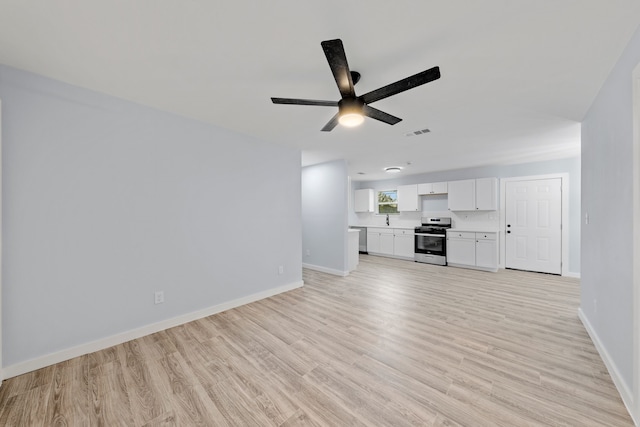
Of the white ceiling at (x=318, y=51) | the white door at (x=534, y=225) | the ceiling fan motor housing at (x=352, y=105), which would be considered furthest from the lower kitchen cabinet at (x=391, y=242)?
the ceiling fan motor housing at (x=352, y=105)

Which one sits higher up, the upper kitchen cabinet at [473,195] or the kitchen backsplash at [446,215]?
the upper kitchen cabinet at [473,195]

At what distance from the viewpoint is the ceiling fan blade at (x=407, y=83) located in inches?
57.6

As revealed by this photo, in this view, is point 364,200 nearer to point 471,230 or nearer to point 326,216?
point 326,216

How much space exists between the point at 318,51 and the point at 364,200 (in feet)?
20.2

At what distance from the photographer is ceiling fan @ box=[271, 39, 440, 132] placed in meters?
1.37

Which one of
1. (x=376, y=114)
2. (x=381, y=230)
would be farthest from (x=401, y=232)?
(x=376, y=114)

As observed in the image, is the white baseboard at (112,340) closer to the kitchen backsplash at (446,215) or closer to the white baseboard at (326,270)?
the white baseboard at (326,270)

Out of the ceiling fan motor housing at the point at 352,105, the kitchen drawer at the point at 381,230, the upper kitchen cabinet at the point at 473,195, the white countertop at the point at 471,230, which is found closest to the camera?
the ceiling fan motor housing at the point at 352,105

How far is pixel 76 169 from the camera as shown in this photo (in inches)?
85.7

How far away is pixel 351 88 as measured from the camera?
1707mm

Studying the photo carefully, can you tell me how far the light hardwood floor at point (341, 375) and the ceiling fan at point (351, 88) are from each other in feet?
6.66

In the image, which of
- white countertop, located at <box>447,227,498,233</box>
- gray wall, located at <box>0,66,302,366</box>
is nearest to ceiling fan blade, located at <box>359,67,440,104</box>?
gray wall, located at <box>0,66,302,366</box>

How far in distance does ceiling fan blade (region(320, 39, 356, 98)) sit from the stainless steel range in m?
5.04

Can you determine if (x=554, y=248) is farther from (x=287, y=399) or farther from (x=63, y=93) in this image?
(x=63, y=93)
